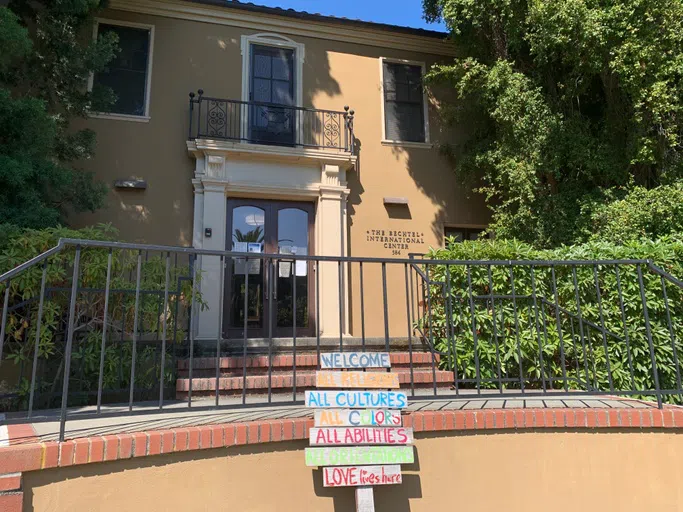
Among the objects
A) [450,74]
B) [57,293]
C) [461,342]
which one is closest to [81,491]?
[57,293]

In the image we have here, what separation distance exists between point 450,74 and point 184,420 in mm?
6939

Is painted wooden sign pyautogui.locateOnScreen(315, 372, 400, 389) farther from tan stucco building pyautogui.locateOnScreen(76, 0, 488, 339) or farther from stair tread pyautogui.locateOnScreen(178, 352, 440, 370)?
tan stucco building pyautogui.locateOnScreen(76, 0, 488, 339)

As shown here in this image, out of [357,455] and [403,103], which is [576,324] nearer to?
[357,455]

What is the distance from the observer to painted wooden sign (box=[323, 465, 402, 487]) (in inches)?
101

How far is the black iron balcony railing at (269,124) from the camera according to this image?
7.56 meters

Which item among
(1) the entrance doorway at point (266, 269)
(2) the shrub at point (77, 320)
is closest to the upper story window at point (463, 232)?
(1) the entrance doorway at point (266, 269)

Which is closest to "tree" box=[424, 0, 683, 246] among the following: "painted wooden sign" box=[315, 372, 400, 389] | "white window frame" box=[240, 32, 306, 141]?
"white window frame" box=[240, 32, 306, 141]

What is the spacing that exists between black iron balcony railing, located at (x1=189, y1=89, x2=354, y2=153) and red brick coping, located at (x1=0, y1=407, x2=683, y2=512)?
18.5ft

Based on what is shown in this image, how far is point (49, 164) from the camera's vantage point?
18.4 feet

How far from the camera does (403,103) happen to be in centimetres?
865

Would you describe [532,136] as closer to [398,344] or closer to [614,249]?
[614,249]

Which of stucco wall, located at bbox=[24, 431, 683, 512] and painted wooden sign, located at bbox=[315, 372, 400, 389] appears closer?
stucco wall, located at bbox=[24, 431, 683, 512]

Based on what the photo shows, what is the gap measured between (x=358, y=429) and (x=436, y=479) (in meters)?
0.63

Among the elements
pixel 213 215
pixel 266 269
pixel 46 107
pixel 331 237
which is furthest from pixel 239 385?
pixel 46 107
